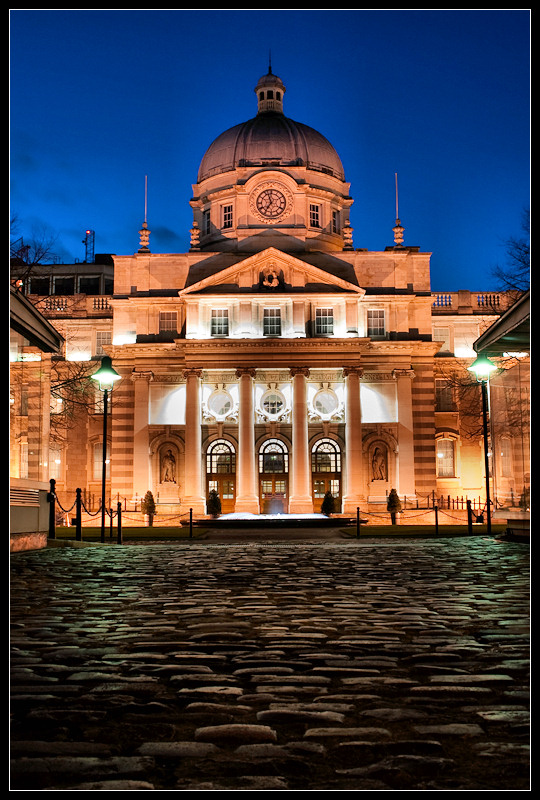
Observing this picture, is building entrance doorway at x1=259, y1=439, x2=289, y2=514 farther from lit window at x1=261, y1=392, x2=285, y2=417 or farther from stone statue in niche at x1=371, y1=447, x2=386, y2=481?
stone statue in niche at x1=371, y1=447, x2=386, y2=481

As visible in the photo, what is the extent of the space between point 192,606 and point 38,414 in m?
8.15

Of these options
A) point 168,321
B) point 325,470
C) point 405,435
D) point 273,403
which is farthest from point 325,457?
point 168,321

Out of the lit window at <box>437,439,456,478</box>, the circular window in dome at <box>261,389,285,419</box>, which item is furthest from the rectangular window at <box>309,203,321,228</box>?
the lit window at <box>437,439,456,478</box>

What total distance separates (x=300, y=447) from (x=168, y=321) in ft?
40.5

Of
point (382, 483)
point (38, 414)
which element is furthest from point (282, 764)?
point (382, 483)

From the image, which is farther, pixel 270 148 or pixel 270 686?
pixel 270 148

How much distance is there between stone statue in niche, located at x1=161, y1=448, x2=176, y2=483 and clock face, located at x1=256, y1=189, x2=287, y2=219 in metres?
17.1

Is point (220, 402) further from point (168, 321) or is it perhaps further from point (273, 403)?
point (168, 321)

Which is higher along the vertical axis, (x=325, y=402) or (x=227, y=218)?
(x=227, y=218)

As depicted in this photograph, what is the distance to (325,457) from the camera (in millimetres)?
51438

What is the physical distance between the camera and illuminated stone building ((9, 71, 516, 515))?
50.0m

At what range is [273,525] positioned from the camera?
135ft

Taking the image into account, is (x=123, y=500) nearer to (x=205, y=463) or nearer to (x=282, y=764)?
(x=205, y=463)

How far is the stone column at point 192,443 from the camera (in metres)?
49.4
